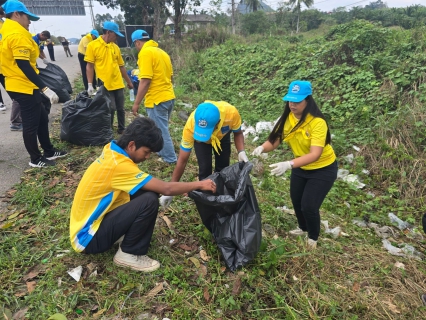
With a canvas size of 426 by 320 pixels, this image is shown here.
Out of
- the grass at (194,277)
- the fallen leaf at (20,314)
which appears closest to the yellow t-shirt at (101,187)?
the grass at (194,277)

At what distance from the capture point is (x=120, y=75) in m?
4.40

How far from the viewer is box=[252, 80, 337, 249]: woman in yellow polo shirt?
2.17 meters

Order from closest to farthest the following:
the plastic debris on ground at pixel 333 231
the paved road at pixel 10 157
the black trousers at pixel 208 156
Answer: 1. the black trousers at pixel 208 156
2. the plastic debris on ground at pixel 333 231
3. the paved road at pixel 10 157

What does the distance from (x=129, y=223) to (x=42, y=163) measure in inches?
87.7

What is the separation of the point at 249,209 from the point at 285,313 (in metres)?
0.72

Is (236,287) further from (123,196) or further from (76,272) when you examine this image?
(76,272)

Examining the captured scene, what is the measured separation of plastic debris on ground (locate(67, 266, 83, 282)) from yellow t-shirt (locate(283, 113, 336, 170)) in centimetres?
192

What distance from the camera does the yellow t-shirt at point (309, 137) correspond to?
85.6 inches

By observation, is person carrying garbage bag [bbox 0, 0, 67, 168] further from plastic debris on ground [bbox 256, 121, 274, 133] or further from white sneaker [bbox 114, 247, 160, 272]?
plastic debris on ground [bbox 256, 121, 274, 133]

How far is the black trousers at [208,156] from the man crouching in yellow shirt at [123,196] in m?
0.59

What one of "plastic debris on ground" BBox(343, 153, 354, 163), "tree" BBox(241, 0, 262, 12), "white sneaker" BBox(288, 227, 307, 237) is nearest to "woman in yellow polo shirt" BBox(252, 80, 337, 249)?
"white sneaker" BBox(288, 227, 307, 237)

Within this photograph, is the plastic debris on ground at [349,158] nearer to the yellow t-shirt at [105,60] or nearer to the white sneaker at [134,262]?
the white sneaker at [134,262]

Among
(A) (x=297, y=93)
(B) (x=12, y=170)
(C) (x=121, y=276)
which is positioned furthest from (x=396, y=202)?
(B) (x=12, y=170)

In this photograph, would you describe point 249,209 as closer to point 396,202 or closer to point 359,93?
point 396,202
